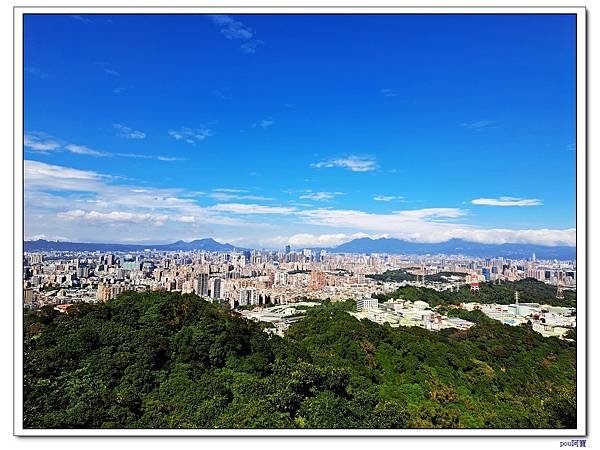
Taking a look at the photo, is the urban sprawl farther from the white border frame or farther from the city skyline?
the white border frame

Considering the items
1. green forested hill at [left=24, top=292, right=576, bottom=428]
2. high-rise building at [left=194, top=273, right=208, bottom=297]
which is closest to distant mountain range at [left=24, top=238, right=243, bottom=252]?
high-rise building at [left=194, top=273, right=208, bottom=297]

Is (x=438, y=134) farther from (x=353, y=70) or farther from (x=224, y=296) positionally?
(x=224, y=296)

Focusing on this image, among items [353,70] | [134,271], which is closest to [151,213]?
[134,271]
